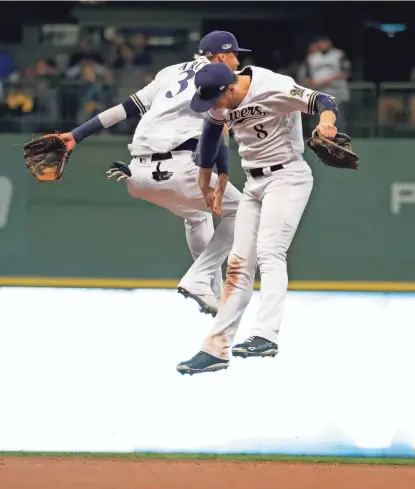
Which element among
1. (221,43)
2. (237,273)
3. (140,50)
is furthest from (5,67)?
(237,273)

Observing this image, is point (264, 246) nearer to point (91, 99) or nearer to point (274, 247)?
point (274, 247)

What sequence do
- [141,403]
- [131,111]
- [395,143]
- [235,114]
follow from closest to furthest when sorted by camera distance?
[235,114]
[131,111]
[141,403]
[395,143]

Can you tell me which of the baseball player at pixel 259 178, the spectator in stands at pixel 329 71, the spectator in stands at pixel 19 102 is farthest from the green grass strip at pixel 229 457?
the spectator in stands at pixel 19 102

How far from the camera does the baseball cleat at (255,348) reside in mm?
6316

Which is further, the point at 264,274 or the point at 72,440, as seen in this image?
the point at 72,440

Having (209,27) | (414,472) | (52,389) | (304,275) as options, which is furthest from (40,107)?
(414,472)

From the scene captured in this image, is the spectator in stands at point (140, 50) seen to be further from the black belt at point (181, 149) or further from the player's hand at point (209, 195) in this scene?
the player's hand at point (209, 195)

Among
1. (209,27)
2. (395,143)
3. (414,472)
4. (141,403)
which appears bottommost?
(414,472)

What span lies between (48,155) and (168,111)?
772 millimetres

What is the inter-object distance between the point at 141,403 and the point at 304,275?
3.43m

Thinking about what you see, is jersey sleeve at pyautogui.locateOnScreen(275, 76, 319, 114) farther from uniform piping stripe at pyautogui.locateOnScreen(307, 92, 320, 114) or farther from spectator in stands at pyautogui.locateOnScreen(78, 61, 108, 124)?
spectator in stands at pyautogui.locateOnScreen(78, 61, 108, 124)

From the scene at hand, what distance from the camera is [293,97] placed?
625 cm

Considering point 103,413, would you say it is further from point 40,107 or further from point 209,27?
point 209,27

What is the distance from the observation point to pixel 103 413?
787cm
